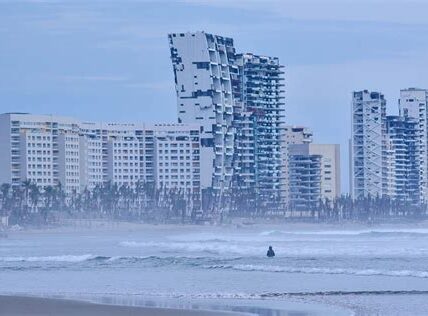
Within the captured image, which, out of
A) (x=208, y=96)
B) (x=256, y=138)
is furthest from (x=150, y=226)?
(x=256, y=138)

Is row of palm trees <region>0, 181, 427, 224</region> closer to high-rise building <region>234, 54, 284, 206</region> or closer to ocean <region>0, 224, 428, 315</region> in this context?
high-rise building <region>234, 54, 284, 206</region>

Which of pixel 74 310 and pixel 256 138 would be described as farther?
pixel 256 138

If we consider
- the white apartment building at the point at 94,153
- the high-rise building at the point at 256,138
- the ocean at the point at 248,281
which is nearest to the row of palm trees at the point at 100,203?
the white apartment building at the point at 94,153

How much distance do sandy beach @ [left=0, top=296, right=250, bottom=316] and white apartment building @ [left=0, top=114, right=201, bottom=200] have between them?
Result: 135m

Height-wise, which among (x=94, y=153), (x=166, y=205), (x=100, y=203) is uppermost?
(x=94, y=153)

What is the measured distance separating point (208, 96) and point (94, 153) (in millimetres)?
16648

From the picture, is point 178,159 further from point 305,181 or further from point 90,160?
point 305,181

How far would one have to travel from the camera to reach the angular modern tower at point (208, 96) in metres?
182

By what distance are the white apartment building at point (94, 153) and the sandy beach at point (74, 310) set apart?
13527 cm

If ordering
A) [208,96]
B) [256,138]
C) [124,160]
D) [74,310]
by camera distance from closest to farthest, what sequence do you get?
1. [74,310]
2. [208,96]
3. [124,160]
4. [256,138]

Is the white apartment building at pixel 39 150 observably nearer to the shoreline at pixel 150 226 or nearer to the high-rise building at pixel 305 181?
the shoreline at pixel 150 226

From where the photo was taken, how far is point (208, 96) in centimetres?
18300

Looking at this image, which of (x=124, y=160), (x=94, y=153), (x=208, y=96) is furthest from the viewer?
(x=124, y=160)

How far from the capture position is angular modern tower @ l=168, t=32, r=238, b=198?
7156 inches
